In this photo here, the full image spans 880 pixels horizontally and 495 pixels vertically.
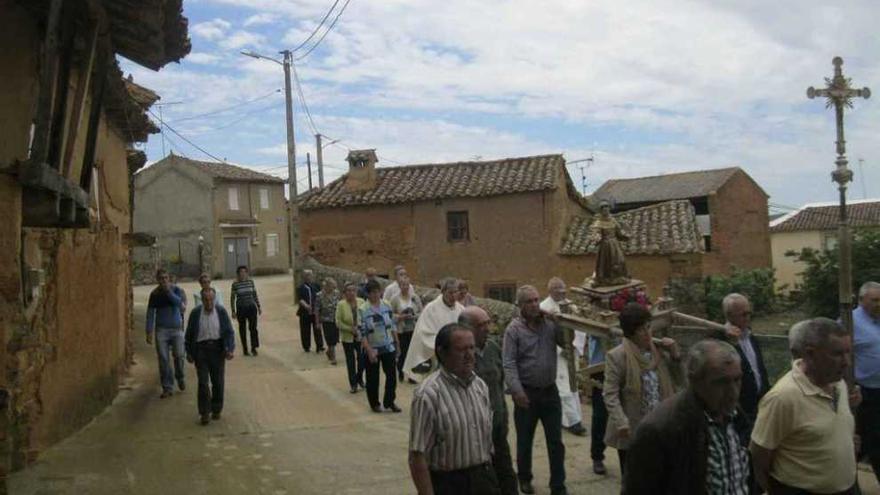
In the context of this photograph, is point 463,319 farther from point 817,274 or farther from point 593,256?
point 593,256

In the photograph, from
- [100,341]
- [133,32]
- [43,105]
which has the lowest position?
[100,341]

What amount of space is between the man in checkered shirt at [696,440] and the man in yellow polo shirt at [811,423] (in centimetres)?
65

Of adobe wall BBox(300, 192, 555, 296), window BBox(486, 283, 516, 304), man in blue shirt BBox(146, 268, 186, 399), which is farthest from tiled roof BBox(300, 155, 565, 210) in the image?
man in blue shirt BBox(146, 268, 186, 399)

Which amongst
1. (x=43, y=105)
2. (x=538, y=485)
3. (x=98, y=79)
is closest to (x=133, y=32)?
(x=98, y=79)

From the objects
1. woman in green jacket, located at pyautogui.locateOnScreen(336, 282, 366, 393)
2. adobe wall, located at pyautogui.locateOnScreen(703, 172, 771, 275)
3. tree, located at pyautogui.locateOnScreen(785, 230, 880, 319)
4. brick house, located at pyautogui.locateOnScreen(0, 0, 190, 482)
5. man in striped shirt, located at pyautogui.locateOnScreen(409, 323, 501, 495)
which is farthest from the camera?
adobe wall, located at pyautogui.locateOnScreen(703, 172, 771, 275)

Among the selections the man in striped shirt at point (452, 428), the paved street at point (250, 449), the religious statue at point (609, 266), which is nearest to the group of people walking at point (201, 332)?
the paved street at point (250, 449)

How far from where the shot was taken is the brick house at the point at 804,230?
42.4 m

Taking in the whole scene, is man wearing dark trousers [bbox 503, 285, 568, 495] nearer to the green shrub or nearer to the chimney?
the green shrub

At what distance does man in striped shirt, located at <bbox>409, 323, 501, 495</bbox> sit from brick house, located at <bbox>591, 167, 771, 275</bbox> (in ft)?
102

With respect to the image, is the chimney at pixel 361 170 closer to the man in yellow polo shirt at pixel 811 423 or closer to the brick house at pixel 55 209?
the brick house at pixel 55 209

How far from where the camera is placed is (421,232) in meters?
28.0

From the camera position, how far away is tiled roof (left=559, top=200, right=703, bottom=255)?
23.5 meters

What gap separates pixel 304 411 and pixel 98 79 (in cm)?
481

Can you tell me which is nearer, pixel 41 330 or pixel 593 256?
pixel 41 330
